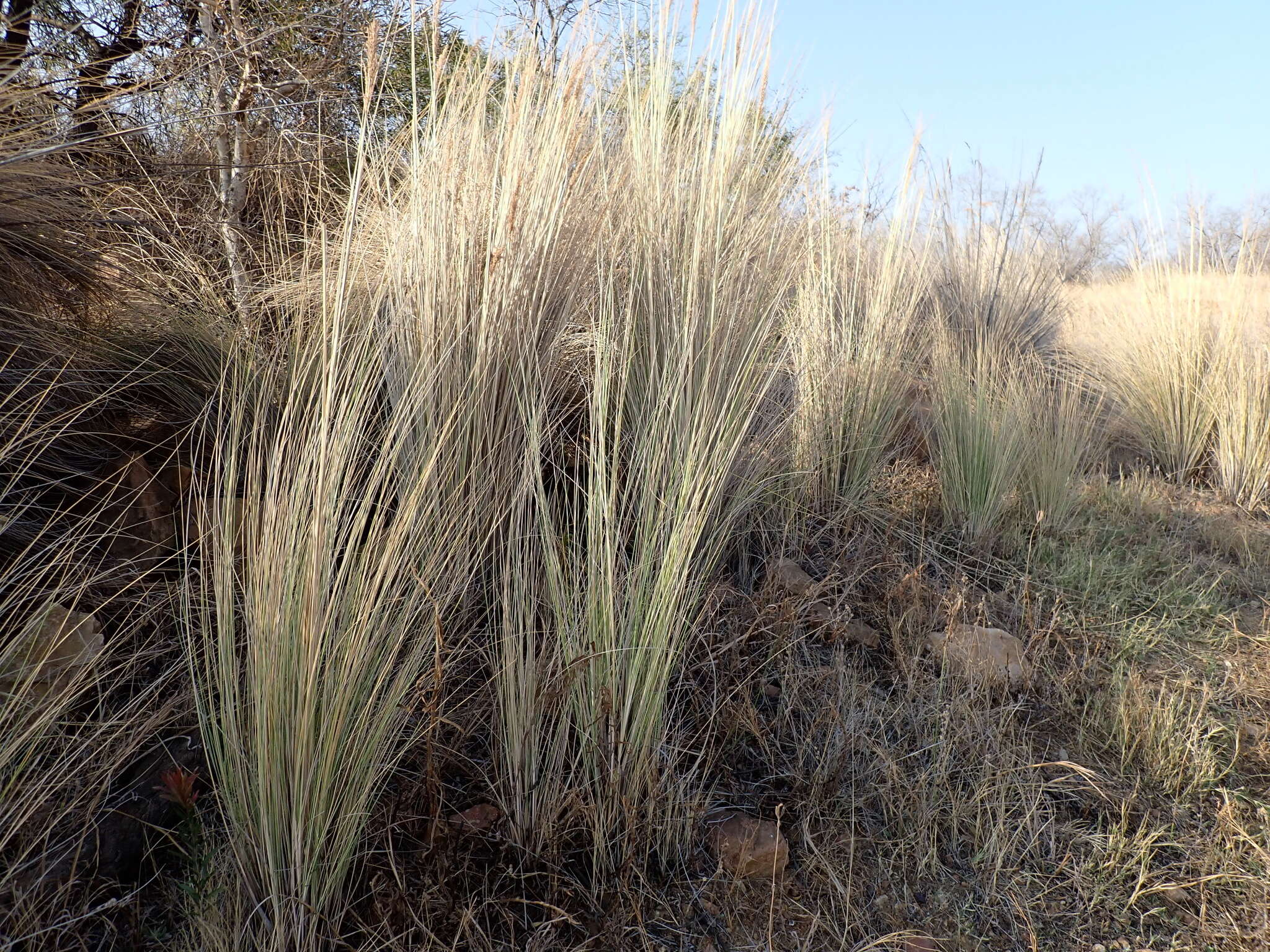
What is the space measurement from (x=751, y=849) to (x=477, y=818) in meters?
0.55

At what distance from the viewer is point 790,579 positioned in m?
2.44

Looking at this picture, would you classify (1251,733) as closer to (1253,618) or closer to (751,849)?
(1253,618)

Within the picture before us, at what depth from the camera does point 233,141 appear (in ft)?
9.69

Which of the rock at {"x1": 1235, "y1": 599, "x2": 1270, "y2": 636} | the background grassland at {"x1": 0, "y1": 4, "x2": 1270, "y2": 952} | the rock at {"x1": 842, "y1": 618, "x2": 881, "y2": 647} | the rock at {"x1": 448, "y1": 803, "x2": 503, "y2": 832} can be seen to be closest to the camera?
the background grassland at {"x1": 0, "y1": 4, "x2": 1270, "y2": 952}

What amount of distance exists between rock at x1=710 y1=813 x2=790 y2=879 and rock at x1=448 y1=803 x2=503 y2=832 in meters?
0.45

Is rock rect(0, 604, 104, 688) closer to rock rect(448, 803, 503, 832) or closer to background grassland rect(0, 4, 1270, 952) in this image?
background grassland rect(0, 4, 1270, 952)

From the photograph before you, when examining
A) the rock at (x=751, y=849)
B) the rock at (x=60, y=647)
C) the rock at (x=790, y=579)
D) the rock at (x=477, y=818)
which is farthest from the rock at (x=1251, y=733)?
the rock at (x=60, y=647)

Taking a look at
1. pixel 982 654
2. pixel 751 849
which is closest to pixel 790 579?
pixel 982 654

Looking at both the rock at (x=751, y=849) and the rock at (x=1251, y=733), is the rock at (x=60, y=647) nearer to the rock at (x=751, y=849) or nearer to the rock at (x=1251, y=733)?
the rock at (x=751, y=849)

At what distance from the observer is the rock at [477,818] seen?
5.08 ft

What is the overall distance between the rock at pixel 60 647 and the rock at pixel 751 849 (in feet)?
4.00

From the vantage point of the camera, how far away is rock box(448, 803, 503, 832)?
1.55m

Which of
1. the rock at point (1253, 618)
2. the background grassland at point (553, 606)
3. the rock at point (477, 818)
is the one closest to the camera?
the background grassland at point (553, 606)

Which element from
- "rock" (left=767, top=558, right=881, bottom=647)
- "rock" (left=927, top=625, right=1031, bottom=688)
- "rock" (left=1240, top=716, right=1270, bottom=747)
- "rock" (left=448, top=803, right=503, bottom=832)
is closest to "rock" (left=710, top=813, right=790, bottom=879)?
"rock" (left=448, top=803, right=503, bottom=832)
